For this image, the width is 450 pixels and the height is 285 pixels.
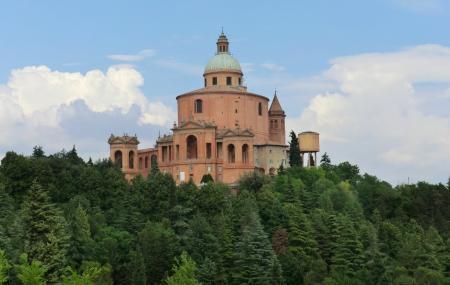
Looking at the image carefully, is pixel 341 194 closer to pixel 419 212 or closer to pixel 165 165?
pixel 419 212

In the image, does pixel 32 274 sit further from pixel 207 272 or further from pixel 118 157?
pixel 118 157

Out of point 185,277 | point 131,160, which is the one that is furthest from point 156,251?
point 131,160

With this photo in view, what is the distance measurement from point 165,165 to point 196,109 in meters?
6.42

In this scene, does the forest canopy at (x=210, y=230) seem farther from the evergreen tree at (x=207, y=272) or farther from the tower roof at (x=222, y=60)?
the tower roof at (x=222, y=60)

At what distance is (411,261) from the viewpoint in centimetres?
6284

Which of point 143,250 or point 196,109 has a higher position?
point 196,109

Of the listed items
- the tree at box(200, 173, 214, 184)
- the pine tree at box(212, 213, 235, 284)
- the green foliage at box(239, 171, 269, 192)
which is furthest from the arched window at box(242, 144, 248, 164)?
the pine tree at box(212, 213, 235, 284)

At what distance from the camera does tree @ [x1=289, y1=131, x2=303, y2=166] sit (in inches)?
3780

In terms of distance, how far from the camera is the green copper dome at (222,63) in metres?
101

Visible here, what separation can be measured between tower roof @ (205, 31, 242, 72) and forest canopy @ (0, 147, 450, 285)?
830 inches

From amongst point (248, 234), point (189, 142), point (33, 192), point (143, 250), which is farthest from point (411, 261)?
point (189, 142)

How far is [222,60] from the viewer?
10188 cm

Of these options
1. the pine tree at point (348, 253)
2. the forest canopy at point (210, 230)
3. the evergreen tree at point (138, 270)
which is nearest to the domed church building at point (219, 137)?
the forest canopy at point (210, 230)

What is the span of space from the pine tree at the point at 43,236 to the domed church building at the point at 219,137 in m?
44.3
